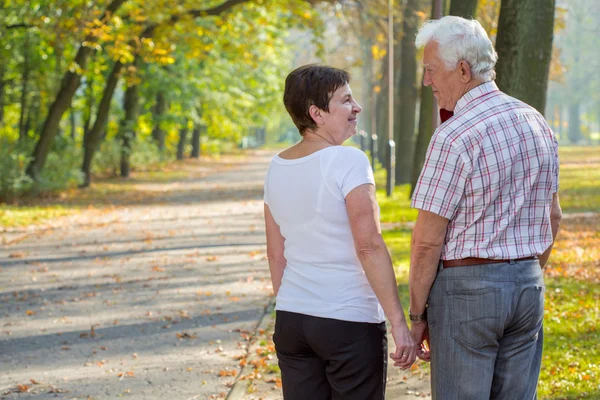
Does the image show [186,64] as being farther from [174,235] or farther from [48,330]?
[48,330]

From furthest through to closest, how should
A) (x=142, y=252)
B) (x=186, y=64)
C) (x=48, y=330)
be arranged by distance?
1. (x=186, y=64)
2. (x=142, y=252)
3. (x=48, y=330)

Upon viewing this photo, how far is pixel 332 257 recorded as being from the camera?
3.29m

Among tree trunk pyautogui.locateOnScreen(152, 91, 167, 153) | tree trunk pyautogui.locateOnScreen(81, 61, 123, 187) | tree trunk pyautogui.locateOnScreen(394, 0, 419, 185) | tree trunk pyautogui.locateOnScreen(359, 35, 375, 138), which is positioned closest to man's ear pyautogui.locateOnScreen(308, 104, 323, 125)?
→ tree trunk pyautogui.locateOnScreen(359, 35, 375, 138)

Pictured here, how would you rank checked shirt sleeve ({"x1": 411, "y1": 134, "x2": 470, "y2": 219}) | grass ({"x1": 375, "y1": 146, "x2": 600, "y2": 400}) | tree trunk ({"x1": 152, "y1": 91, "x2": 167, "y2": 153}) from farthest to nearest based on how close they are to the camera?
tree trunk ({"x1": 152, "y1": 91, "x2": 167, "y2": 153}), grass ({"x1": 375, "y1": 146, "x2": 600, "y2": 400}), checked shirt sleeve ({"x1": 411, "y1": 134, "x2": 470, "y2": 219})

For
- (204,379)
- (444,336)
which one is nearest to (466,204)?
(444,336)

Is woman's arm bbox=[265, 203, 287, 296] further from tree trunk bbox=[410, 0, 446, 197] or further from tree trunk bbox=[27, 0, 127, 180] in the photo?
tree trunk bbox=[27, 0, 127, 180]

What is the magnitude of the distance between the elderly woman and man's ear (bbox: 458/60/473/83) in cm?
39

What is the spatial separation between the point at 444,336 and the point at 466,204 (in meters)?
0.46

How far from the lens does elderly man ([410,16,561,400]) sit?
122 inches

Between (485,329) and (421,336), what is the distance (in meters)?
0.32

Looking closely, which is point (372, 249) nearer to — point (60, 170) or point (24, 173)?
point (24, 173)

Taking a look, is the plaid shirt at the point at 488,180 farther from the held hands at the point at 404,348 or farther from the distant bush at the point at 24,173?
the distant bush at the point at 24,173

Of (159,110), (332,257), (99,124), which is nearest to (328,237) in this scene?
(332,257)

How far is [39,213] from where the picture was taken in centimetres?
1927
